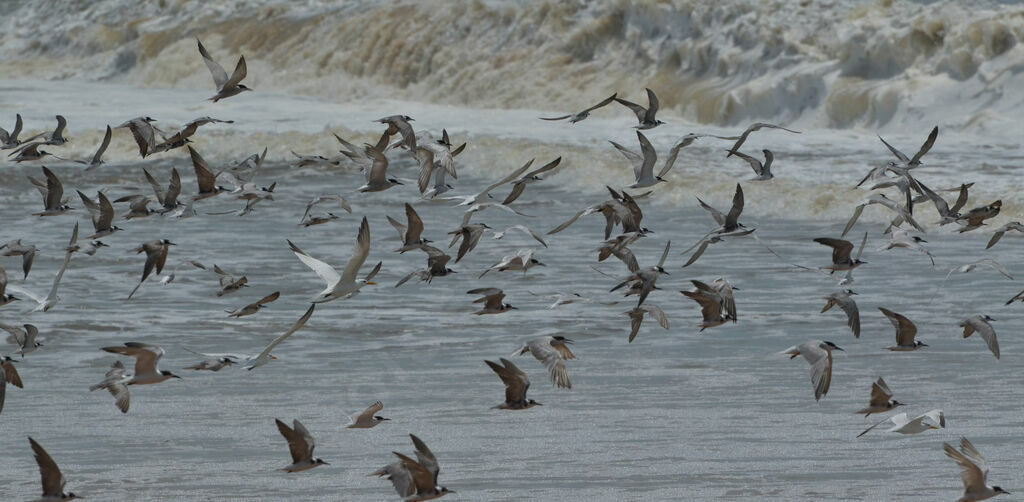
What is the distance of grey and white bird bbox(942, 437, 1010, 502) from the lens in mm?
6539

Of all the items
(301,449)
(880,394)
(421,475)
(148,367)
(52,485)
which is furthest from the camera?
(148,367)

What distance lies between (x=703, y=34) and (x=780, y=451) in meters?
27.4

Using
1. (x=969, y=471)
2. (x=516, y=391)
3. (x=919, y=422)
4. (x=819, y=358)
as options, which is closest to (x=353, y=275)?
(x=516, y=391)

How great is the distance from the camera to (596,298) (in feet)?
44.5

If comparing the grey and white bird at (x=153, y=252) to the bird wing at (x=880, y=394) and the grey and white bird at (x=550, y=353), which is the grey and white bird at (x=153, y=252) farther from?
the bird wing at (x=880, y=394)

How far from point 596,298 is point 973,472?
6.98 meters

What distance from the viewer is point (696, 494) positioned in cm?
767

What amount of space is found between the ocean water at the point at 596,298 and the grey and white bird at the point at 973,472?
0.88 metres

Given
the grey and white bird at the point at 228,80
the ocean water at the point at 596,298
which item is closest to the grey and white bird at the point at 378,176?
the grey and white bird at the point at 228,80

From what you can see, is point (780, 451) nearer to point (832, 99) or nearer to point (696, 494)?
point (696, 494)

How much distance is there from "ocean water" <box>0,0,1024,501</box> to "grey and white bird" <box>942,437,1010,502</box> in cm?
88

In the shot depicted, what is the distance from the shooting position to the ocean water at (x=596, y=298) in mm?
8258

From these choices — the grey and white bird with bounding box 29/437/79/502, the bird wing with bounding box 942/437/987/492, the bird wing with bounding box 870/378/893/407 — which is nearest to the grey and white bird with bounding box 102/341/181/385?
the grey and white bird with bounding box 29/437/79/502

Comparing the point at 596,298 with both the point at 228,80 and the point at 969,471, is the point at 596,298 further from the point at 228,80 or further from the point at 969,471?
the point at 969,471
